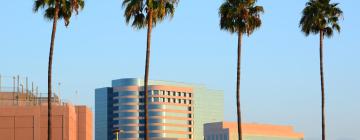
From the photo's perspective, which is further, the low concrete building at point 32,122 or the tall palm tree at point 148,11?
the low concrete building at point 32,122

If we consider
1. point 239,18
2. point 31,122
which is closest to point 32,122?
point 31,122

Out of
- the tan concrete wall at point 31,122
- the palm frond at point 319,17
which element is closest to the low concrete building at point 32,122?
the tan concrete wall at point 31,122

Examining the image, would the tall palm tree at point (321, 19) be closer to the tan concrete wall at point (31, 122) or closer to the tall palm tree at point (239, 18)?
the tall palm tree at point (239, 18)

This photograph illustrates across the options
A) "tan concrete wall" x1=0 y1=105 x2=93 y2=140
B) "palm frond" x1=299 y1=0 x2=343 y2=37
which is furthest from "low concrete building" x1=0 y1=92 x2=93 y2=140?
"palm frond" x1=299 y1=0 x2=343 y2=37

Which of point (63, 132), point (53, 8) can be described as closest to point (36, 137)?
point (63, 132)

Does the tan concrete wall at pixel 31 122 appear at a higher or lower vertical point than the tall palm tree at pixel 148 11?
lower

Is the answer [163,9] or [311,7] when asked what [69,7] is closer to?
[163,9]

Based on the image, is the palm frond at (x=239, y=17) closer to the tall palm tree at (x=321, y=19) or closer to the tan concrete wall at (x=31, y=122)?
the tall palm tree at (x=321, y=19)

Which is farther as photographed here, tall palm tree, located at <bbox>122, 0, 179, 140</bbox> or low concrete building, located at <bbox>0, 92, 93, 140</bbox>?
low concrete building, located at <bbox>0, 92, 93, 140</bbox>

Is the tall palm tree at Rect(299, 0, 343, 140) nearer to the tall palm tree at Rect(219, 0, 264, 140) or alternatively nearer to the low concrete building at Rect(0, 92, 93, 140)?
the tall palm tree at Rect(219, 0, 264, 140)

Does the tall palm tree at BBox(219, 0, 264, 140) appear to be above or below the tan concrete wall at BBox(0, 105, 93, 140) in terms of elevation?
above

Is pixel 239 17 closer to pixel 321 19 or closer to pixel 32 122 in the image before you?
pixel 321 19

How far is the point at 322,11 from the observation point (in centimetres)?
9581

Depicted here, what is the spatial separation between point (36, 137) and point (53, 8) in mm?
42614
